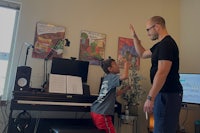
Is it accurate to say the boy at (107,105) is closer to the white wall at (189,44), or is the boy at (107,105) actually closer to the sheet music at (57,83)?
the sheet music at (57,83)

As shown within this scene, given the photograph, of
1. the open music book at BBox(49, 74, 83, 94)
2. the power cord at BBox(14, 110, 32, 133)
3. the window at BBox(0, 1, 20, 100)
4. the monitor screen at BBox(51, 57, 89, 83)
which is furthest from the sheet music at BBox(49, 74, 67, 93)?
the window at BBox(0, 1, 20, 100)

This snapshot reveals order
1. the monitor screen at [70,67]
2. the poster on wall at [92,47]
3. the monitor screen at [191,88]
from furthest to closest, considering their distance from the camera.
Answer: the poster on wall at [92,47]
the monitor screen at [191,88]
the monitor screen at [70,67]

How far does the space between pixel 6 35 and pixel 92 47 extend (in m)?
1.25

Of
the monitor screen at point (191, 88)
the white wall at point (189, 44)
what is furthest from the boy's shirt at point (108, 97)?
the white wall at point (189, 44)

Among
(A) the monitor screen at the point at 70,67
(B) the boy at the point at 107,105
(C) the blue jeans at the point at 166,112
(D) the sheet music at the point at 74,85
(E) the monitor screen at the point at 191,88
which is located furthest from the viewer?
(E) the monitor screen at the point at 191,88

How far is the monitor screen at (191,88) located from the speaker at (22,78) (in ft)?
7.44

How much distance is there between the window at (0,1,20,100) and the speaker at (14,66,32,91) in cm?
39

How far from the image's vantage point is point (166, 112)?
157cm

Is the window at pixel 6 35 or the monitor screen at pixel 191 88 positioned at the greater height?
the window at pixel 6 35

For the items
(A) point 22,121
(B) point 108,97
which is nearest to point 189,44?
(B) point 108,97

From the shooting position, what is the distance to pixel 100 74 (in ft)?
10.5

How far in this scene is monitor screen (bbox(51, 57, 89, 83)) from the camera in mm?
2805

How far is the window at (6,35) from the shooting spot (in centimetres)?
283

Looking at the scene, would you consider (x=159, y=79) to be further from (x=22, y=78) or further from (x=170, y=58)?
(x=22, y=78)
